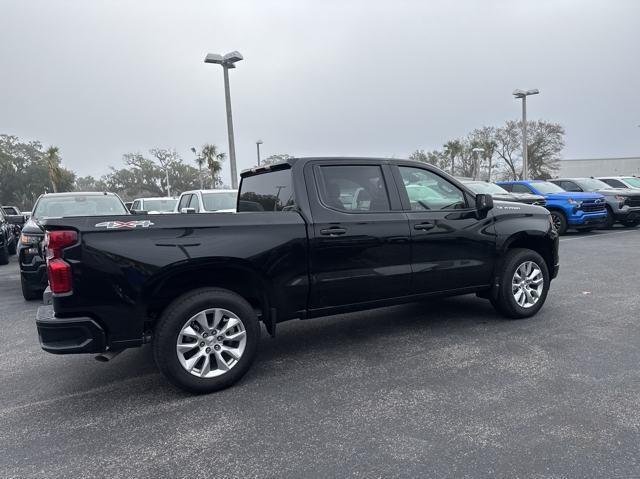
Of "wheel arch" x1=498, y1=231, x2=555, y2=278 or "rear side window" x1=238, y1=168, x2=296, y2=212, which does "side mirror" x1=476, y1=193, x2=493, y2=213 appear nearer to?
"wheel arch" x1=498, y1=231, x2=555, y2=278

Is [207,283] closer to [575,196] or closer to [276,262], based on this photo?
[276,262]

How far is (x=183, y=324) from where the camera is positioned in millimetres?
3447

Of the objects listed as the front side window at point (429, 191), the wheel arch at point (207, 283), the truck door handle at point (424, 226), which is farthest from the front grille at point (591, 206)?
the wheel arch at point (207, 283)

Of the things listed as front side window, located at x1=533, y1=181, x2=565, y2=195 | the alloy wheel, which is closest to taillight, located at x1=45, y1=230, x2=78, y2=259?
the alloy wheel

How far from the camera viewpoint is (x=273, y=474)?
2549 millimetres

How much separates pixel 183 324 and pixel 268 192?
5.34 ft

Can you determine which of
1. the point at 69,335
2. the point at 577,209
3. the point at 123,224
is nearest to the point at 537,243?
the point at 123,224

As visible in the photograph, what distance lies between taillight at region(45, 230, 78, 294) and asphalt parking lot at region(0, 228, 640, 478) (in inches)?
37.8

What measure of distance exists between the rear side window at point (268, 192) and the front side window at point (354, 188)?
1.02ft

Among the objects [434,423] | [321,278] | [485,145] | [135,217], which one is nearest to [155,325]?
[135,217]

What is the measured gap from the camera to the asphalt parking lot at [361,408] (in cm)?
263

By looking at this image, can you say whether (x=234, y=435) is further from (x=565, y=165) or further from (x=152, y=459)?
(x=565, y=165)

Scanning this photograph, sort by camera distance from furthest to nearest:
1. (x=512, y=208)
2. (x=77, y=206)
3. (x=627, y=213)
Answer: (x=627, y=213) < (x=77, y=206) < (x=512, y=208)

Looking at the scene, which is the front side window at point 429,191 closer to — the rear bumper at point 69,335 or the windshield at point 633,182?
the rear bumper at point 69,335
